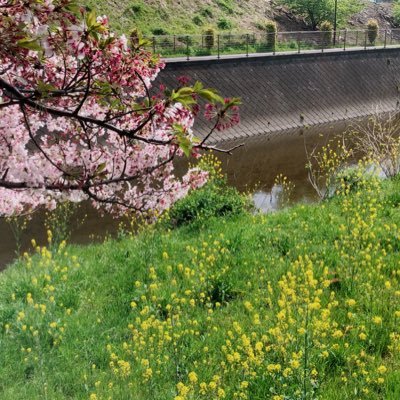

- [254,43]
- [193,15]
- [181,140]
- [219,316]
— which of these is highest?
[181,140]

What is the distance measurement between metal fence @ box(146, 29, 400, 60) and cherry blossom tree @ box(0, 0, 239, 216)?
18.0 meters

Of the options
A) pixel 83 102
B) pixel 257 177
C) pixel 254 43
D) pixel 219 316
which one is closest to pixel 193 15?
pixel 254 43

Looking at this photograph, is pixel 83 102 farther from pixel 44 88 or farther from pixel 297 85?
pixel 297 85

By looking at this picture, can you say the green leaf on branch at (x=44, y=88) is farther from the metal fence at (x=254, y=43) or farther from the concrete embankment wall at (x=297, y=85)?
the metal fence at (x=254, y=43)

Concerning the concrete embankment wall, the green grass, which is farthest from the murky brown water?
the green grass

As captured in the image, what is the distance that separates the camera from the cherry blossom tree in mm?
2387

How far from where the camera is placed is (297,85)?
25828mm

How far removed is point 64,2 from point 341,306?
3989mm

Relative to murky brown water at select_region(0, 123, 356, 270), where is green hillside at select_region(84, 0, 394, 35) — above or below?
above

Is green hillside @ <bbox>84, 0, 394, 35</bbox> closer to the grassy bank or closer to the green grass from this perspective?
the green grass

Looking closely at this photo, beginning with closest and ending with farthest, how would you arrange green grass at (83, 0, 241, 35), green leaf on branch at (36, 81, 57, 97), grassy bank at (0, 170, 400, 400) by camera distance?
green leaf on branch at (36, 81, 57, 97)
grassy bank at (0, 170, 400, 400)
green grass at (83, 0, 241, 35)

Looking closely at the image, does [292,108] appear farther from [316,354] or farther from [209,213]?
[316,354]

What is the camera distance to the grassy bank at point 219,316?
4.06 meters

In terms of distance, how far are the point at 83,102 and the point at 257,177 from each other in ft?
52.4
